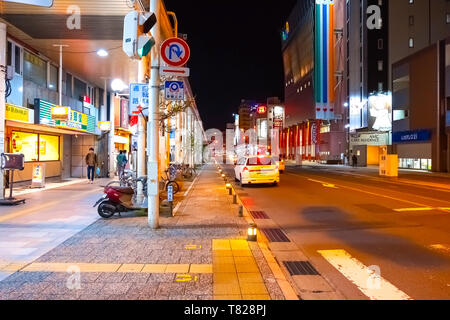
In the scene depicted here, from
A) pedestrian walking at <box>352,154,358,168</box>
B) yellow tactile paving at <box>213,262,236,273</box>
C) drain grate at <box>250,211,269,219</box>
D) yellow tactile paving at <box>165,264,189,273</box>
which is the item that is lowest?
drain grate at <box>250,211,269,219</box>

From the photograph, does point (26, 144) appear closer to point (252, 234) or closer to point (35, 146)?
point (35, 146)

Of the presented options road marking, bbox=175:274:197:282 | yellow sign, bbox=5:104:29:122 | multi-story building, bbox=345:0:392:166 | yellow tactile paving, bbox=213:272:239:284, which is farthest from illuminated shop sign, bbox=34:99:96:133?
multi-story building, bbox=345:0:392:166

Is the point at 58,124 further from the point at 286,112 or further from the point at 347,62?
the point at 286,112

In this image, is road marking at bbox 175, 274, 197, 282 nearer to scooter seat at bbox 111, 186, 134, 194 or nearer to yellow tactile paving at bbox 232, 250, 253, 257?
yellow tactile paving at bbox 232, 250, 253, 257

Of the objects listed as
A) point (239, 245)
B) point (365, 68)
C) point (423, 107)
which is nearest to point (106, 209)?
point (239, 245)

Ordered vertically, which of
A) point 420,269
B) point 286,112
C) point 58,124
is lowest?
point 420,269

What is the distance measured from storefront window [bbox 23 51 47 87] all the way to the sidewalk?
10310 mm

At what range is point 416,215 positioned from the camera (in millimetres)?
10859

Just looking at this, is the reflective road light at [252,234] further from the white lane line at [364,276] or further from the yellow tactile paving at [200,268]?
the yellow tactile paving at [200,268]

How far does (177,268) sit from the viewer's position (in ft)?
18.7

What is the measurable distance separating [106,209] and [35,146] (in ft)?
35.9

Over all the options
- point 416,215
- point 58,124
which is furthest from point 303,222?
point 58,124

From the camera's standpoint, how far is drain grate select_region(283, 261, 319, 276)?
5734 mm
